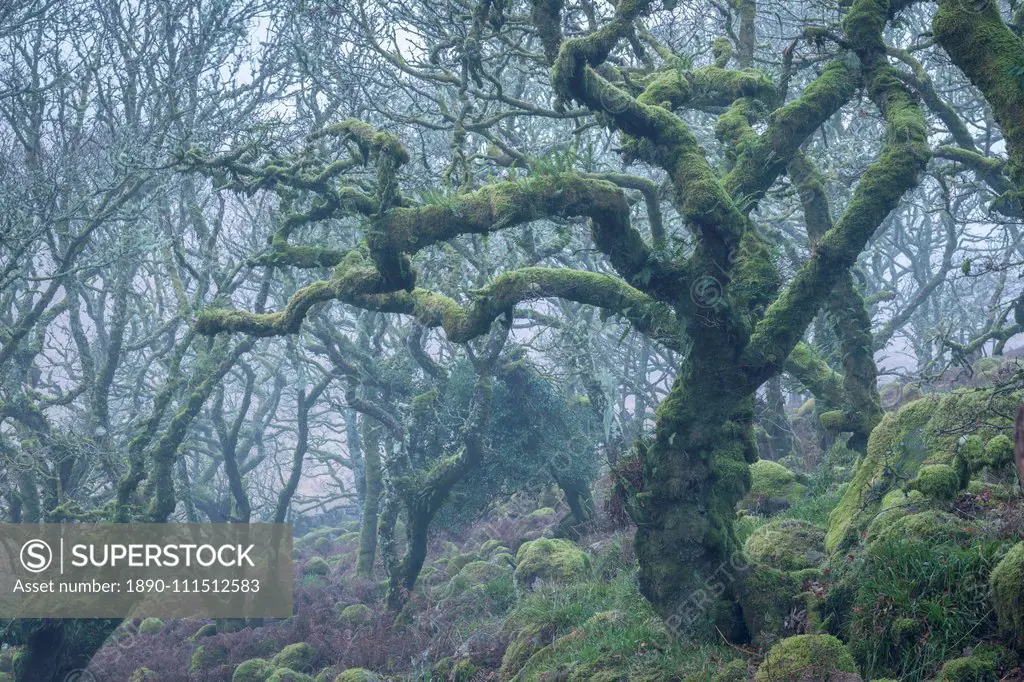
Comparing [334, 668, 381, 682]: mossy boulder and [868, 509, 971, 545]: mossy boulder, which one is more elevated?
[868, 509, 971, 545]: mossy boulder

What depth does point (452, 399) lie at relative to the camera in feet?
54.5

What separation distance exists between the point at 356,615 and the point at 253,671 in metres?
2.51

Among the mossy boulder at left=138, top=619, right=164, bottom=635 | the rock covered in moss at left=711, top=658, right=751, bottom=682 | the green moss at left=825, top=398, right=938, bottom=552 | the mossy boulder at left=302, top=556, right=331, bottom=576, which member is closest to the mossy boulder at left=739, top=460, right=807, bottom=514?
the green moss at left=825, top=398, right=938, bottom=552

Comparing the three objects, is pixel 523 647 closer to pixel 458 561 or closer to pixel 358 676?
pixel 358 676

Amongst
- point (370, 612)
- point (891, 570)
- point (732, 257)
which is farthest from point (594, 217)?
point (370, 612)

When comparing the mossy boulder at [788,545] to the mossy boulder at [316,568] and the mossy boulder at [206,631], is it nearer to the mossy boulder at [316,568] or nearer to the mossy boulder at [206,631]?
the mossy boulder at [206,631]

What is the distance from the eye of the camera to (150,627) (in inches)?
716

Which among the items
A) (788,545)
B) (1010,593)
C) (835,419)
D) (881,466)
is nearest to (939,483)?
(881,466)

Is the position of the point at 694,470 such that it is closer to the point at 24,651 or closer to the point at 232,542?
the point at 24,651

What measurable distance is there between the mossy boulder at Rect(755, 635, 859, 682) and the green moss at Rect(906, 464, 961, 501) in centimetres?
176

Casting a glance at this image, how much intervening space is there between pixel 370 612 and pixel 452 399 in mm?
4421

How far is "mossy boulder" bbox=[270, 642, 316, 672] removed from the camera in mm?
14227

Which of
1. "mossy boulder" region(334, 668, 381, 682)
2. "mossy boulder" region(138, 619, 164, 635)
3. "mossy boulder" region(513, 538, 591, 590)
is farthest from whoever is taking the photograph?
"mossy boulder" region(138, 619, 164, 635)

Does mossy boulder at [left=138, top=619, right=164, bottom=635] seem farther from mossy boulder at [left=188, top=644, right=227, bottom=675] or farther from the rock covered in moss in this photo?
the rock covered in moss
